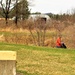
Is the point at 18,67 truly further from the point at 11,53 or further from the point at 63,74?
the point at 11,53

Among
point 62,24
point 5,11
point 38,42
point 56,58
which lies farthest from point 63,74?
point 5,11

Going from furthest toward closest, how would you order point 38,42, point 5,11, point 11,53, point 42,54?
point 5,11, point 38,42, point 42,54, point 11,53

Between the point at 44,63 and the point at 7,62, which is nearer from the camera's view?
the point at 7,62

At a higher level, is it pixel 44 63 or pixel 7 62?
pixel 7 62

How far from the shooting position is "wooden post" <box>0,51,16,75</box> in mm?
5062

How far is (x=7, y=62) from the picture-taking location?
5098 millimetres

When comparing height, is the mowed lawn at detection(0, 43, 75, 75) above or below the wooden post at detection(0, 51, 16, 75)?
below

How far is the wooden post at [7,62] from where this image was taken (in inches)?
199

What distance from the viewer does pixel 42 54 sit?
51.5ft

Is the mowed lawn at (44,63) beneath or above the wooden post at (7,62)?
beneath

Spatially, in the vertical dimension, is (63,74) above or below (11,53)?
below

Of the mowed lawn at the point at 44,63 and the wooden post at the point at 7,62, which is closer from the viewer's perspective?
the wooden post at the point at 7,62

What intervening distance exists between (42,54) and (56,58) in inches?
50.6

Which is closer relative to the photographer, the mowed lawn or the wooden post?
the wooden post
